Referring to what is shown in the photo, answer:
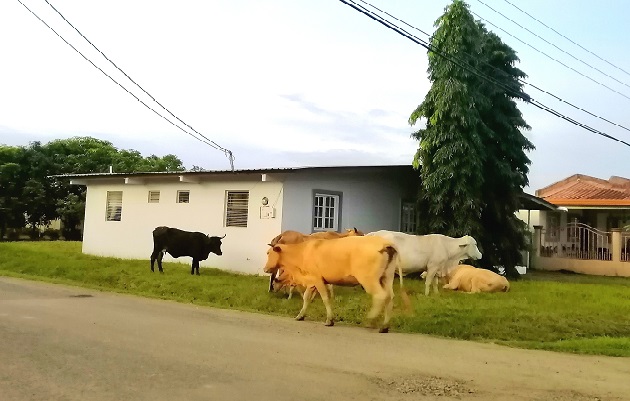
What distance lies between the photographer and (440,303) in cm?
1324

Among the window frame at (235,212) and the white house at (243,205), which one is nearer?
the white house at (243,205)

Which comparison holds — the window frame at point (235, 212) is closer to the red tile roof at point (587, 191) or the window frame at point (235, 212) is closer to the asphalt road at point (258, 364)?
the asphalt road at point (258, 364)

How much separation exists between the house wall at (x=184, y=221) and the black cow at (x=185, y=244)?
0.75 m

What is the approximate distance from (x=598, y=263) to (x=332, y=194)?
481 inches

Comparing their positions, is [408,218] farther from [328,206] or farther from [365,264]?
[365,264]

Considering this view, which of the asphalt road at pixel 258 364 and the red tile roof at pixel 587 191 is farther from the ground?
the red tile roof at pixel 587 191

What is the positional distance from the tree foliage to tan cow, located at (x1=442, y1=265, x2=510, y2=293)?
9.74ft

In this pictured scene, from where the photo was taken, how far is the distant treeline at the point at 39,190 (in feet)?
132

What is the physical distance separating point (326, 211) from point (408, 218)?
4210 millimetres

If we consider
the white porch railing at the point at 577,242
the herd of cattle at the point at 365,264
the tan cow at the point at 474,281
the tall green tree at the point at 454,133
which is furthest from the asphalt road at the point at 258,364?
the white porch railing at the point at 577,242

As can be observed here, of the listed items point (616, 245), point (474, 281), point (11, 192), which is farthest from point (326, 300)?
point (11, 192)

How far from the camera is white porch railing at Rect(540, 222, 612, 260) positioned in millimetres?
26453

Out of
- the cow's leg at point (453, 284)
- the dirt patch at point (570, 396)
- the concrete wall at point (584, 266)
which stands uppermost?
the concrete wall at point (584, 266)

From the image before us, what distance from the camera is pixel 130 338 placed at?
932cm
